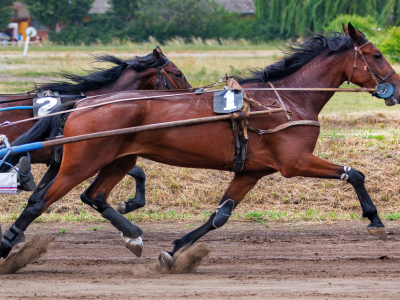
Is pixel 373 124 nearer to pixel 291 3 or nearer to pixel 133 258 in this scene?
pixel 133 258

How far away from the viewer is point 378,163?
8.16 meters

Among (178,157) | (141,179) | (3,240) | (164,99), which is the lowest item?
(141,179)

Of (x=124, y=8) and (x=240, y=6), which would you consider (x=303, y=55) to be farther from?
(x=240, y=6)

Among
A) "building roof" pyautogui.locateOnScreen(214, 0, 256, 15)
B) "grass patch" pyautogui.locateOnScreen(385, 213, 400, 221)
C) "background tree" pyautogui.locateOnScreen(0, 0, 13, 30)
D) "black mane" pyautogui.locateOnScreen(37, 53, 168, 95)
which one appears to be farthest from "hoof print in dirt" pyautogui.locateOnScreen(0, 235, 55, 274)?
"building roof" pyautogui.locateOnScreen(214, 0, 256, 15)

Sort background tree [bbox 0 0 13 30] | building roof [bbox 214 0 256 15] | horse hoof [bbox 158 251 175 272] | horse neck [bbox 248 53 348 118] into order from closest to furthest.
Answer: horse hoof [bbox 158 251 175 272] < horse neck [bbox 248 53 348 118] < background tree [bbox 0 0 13 30] < building roof [bbox 214 0 256 15]

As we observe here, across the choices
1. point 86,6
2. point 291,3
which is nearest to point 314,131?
point 291,3

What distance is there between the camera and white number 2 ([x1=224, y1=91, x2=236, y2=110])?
192 inches

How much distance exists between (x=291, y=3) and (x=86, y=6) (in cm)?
1853

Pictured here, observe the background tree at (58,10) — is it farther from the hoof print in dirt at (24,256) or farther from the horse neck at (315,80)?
the horse neck at (315,80)

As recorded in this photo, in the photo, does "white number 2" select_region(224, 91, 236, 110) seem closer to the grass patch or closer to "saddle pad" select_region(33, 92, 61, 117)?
"saddle pad" select_region(33, 92, 61, 117)

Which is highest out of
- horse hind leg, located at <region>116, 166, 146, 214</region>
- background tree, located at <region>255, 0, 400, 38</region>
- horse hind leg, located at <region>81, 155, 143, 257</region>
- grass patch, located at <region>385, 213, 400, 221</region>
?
horse hind leg, located at <region>81, 155, 143, 257</region>

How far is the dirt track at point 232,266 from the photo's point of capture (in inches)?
164

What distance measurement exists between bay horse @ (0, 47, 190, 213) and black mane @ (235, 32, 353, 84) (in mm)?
1251

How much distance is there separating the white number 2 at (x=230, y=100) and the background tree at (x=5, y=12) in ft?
132
